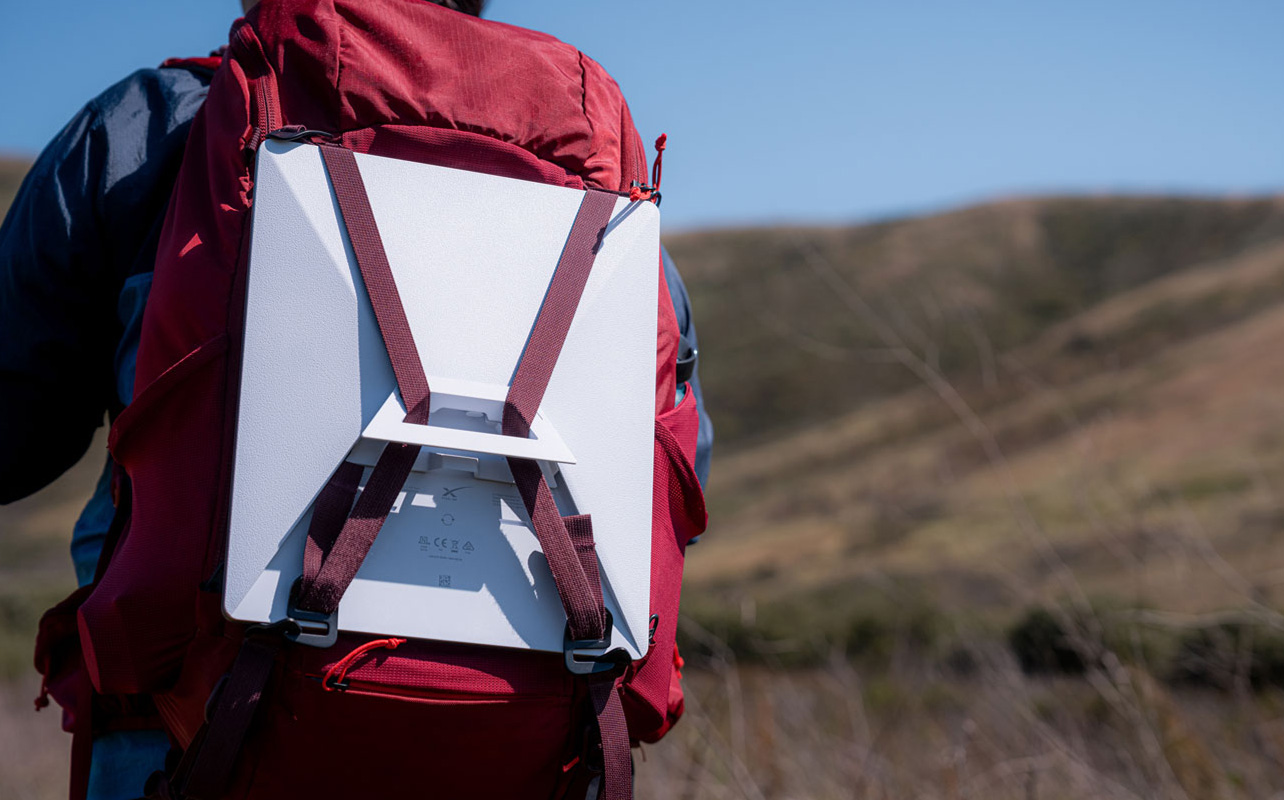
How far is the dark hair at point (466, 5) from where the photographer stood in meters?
1.65

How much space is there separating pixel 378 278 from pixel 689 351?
0.57 meters

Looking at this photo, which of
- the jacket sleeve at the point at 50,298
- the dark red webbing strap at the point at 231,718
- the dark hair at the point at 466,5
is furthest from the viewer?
the dark hair at the point at 466,5

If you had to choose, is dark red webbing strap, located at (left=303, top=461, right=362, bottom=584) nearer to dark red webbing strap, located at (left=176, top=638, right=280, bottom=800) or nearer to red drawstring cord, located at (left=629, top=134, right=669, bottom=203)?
dark red webbing strap, located at (left=176, top=638, right=280, bottom=800)

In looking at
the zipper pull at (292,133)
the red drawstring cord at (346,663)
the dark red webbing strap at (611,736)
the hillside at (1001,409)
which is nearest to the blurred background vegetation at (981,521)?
the hillside at (1001,409)

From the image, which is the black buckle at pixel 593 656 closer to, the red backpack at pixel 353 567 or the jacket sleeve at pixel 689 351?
the red backpack at pixel 353 567

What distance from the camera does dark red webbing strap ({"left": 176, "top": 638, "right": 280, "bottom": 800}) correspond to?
46.3 inches

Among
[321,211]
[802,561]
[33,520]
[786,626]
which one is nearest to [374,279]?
[321,211]

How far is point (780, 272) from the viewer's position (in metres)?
86.0

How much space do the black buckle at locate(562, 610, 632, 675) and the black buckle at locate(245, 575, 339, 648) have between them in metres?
0.27

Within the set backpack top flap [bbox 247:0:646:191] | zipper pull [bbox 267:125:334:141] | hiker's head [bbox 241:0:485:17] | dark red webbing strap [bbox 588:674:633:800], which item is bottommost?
dark red webbing strap [bbox 588:674:633:800]

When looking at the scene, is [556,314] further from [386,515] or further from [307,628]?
[307,628]

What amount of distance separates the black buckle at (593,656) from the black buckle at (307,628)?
27cm

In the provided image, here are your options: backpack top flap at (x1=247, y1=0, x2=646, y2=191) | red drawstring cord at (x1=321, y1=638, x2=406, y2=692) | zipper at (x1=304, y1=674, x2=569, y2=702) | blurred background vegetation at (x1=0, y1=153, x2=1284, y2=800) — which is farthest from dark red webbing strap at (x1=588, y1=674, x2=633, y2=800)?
backpack top flap at (x1=247, y1=0, x2=646, y2=191)

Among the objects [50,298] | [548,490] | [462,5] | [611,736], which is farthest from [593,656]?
[462,5]
